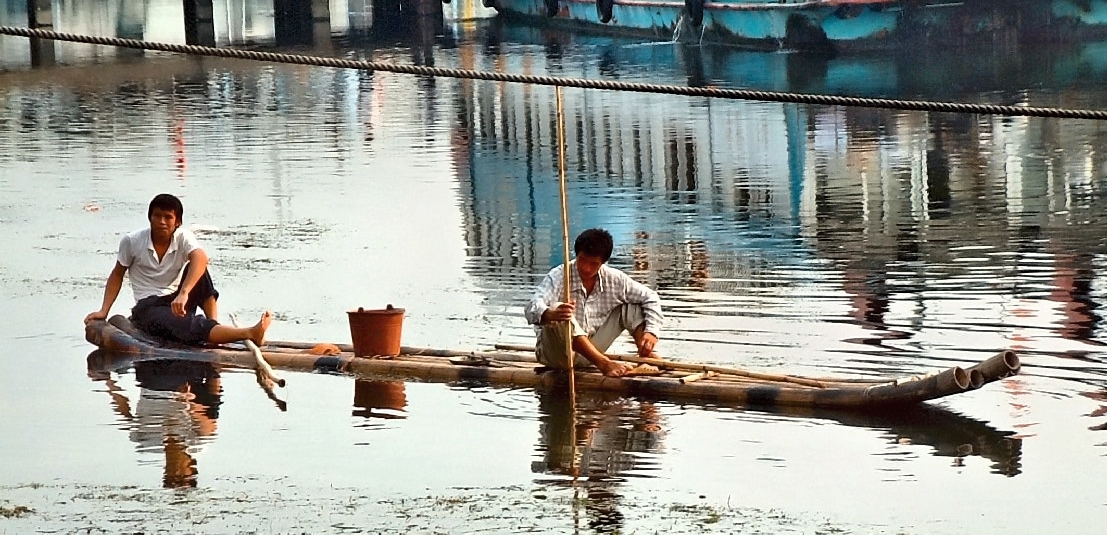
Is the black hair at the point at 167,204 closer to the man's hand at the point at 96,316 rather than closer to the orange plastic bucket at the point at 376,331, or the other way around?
the man's hand at the point at 96,316

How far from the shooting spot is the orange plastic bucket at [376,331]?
381 inches

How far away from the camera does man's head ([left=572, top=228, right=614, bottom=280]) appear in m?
8.83

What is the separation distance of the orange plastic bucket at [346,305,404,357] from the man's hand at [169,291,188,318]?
914mm

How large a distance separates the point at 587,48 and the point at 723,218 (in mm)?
28853

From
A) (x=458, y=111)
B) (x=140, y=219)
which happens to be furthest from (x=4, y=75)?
(x=140, y=219)

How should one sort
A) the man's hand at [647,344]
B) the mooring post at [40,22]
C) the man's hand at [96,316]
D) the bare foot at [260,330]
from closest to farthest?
the man's hand at [647,344] < the bare foot at [260,330] < the man's hand at [96,316] < the mooring post at [40,22]

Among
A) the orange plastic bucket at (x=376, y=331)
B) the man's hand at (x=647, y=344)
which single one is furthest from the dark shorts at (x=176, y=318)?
the man's hand at (x=647, y=344)

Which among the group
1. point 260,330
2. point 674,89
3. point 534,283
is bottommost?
point 534,283

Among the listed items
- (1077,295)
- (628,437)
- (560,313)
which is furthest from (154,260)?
(1077,295)

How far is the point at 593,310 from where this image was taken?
9.14 m

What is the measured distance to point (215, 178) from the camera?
19.5 m

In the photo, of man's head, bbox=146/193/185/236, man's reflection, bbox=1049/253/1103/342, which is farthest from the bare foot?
man's reflection, bbox=1049/253/1103/342

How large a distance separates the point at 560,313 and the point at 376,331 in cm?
135

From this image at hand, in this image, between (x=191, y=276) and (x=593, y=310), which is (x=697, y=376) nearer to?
(x=593, y=310)
